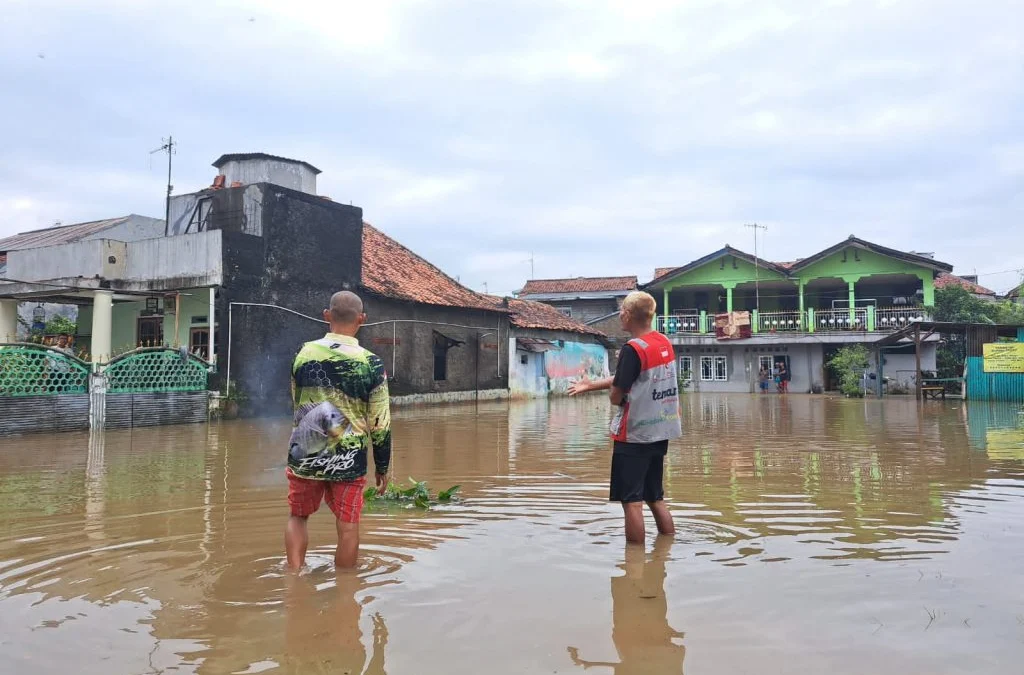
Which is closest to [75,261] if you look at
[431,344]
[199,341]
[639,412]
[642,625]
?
[199,341]

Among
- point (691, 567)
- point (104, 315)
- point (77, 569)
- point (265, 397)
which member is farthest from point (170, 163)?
point (691, 567)

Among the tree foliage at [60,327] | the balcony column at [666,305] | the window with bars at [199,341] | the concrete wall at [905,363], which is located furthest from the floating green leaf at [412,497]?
the balcony column at [666,305]

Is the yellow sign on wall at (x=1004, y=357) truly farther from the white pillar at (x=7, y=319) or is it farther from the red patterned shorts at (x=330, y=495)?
the white pillar at (x=7, y=319)

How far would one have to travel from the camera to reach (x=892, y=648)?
295 centimetres

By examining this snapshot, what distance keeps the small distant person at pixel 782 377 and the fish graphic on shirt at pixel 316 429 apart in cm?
3169

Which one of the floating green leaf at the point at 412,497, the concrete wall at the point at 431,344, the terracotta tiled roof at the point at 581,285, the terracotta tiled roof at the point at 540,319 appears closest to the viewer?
the floating green leaf at the point at 412,497

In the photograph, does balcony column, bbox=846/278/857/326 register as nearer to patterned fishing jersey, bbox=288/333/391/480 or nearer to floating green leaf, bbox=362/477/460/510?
floating green leaf, bbox=362/477/460/510

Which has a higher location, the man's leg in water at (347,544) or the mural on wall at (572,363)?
the mural on wall at (572,363)

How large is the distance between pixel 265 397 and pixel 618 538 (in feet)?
47.5

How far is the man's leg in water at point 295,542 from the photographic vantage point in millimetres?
4004

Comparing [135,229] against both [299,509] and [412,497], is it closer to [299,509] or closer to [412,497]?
[412,497]

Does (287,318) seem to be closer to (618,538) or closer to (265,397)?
(265,397)

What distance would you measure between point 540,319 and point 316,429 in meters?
27.2

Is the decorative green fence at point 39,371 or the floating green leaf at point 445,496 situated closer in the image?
the floating green leaf at point 445,496
